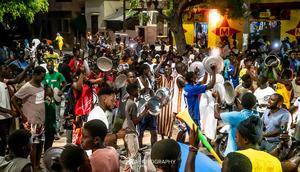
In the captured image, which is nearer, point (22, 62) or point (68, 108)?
point (68, 108)

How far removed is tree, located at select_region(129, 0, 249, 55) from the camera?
2174 cm

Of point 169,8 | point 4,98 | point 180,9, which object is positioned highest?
point 169,8

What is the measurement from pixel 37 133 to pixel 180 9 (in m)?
14.8

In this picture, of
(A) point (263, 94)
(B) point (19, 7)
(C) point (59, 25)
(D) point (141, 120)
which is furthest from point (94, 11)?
(A) point (263, 94)

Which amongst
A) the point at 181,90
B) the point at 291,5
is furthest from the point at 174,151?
the point at 291,5

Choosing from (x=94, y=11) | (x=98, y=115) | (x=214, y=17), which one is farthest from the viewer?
(x=94, y=11)

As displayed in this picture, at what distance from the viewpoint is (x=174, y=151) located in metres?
3.56

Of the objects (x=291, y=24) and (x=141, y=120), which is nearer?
(x=141, y=120)

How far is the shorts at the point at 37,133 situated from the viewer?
7.55 m

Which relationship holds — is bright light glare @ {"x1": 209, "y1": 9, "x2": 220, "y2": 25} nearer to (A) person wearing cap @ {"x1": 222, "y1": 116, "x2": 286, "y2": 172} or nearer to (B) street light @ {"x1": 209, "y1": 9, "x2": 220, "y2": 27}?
(B) street light @ {"x1": 209, "y1": 9, "x2": 220, "y2": 27}

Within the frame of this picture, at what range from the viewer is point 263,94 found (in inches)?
332

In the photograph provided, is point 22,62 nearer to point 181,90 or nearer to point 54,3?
point 181,90

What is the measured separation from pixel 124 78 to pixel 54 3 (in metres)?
34.7

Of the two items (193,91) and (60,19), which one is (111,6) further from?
(193,91)
